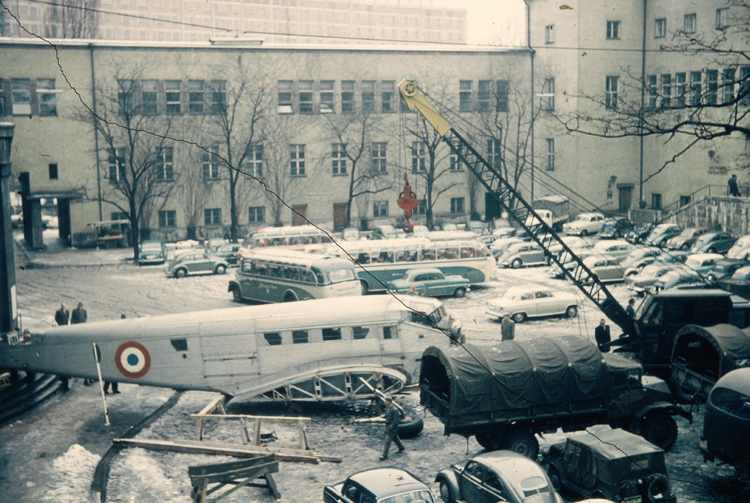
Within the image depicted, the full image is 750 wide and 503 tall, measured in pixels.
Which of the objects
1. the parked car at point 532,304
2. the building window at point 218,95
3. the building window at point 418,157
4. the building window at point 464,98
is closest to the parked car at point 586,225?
the building window at point 464,98

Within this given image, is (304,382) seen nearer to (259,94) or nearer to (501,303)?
(501,303)

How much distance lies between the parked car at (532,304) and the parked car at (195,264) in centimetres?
1592

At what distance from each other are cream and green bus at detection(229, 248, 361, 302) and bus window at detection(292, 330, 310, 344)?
10174 millimetres

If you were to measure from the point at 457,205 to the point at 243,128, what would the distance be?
21.3m

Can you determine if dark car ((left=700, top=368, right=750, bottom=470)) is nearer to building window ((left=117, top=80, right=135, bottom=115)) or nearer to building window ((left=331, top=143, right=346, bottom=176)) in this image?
building window ((left=331, top=143, right=346, bottom=176))

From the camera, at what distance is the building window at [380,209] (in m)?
37.5

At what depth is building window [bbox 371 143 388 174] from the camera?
28.8 metres

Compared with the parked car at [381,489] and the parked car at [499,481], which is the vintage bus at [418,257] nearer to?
the parked car at [499,481]

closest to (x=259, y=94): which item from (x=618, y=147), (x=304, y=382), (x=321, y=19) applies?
(x=321, y=19)

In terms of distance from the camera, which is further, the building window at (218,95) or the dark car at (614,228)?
the dark car at (614,228)

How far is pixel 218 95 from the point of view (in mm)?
24375

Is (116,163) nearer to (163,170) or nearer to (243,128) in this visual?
(163,170)

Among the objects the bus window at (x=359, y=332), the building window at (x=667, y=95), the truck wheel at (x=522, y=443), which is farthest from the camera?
the bus window at (x=359, y=332)

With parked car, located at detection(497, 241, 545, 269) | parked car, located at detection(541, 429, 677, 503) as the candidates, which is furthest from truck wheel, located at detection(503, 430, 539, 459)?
parked car, located at detection(497, 241, 545, 269)
